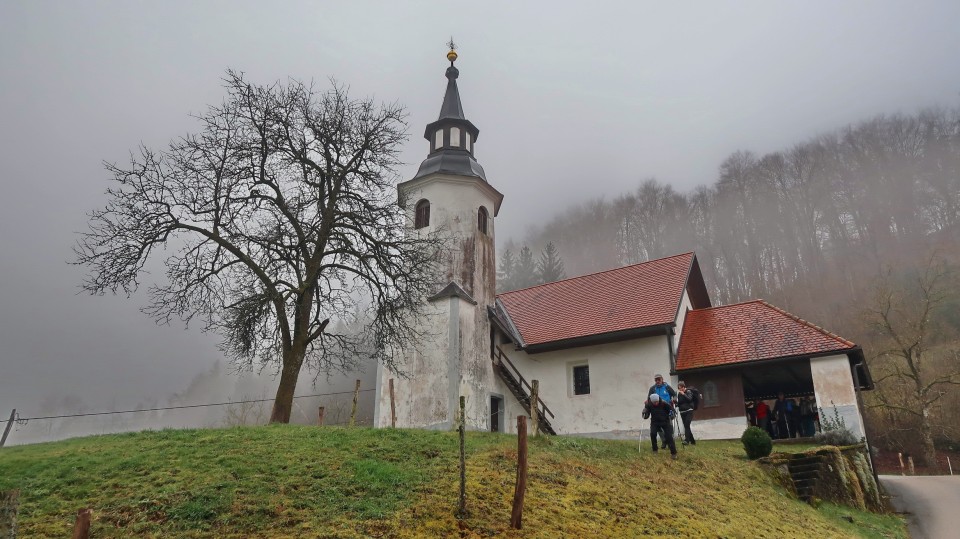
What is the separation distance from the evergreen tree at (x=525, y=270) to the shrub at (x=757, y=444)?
166ft

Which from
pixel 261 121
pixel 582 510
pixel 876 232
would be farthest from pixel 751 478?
pixel 876 232

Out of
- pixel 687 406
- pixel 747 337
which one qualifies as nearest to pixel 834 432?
pixel 747 337

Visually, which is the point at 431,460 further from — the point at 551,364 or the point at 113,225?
the point at 551,364

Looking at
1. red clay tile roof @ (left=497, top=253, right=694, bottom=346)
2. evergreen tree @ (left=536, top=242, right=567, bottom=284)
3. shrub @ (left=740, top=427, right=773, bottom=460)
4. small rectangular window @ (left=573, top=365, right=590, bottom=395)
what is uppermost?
evergreen tree @ (left=536, top=242, right=567, bottom=284)

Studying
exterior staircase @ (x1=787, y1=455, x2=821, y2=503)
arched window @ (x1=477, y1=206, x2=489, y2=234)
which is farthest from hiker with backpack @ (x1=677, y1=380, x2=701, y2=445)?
arched window @ (x1=477, y1=206, x2=489, y2=234)

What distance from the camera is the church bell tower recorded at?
835 inches

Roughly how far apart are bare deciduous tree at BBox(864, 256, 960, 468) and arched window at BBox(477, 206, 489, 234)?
74.1 feet

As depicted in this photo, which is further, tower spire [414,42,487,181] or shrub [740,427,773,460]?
tower spire [414,42,487,181]

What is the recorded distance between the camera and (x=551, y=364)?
78.5 feet

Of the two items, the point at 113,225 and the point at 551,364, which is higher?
the point at 113,225

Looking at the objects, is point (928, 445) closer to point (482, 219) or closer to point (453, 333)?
point (482, 219)

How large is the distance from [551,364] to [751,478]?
10.8 m

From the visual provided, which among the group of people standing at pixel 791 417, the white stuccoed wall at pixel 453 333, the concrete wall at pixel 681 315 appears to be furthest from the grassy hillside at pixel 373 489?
the concrete wall at pixel 681 315

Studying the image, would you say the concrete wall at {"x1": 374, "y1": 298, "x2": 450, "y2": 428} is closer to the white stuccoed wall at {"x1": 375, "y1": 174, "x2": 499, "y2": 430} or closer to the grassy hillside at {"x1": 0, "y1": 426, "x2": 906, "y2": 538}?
the white stuccoed wall at {"x1": 375, "y1": 174, "x2": 499, "y2": 430}
